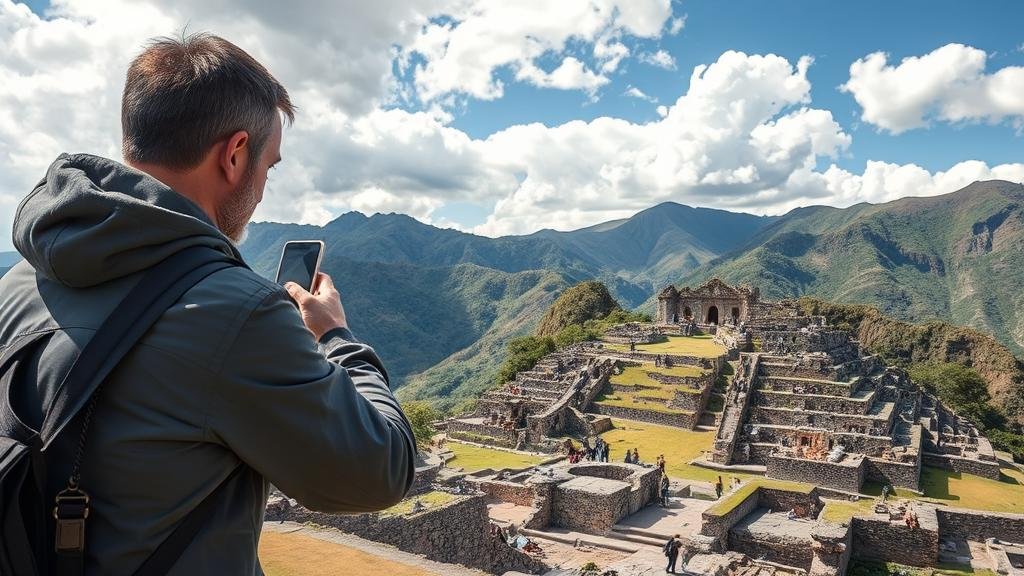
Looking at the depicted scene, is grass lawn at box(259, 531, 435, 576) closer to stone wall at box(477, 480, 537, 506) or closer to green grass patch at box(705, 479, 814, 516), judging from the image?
stone wall at box(477, 480, 537, 506)

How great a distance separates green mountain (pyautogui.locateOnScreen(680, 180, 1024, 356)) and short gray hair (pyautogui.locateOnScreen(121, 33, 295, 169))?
9758 cm

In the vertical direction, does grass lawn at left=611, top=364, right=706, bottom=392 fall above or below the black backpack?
below

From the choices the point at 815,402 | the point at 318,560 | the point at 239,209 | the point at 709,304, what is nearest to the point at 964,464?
the point at 815,402

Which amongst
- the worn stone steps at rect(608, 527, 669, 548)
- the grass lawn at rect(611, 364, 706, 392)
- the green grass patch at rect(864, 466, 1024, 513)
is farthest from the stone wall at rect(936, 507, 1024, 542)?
the grass lawn at rect(611, 364, 706, 392)

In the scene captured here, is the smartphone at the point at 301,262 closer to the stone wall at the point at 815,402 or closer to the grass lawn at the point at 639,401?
the stone wall at the point at 815,402

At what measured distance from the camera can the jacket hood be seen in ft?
3.89

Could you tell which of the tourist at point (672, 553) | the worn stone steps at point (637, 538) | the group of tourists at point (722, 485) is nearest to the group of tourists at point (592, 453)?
the group of tourists at point (722, 485)

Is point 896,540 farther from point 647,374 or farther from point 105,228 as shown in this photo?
point 105,228

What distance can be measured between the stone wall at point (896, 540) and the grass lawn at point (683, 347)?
16161mm

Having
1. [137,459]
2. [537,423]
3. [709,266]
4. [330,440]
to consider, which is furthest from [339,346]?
[709,266]

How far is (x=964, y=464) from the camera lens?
2222 cm

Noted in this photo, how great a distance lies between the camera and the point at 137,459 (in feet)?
3.82

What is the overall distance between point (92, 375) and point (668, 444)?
25450mm

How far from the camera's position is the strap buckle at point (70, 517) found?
3.61 feet
